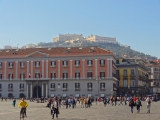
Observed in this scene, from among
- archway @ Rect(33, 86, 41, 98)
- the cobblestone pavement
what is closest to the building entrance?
archway @ Rect(33, 86, 41, 98)

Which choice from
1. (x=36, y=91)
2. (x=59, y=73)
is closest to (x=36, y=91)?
(x=36, y=91)

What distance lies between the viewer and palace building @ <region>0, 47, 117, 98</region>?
82688 millimetres

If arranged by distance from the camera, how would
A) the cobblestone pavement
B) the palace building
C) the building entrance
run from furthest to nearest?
the building entrance
the palace building
the cobblestone pavement

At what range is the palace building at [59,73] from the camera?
82.7 m

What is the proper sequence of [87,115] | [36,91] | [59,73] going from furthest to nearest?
1. [36,91]
2. [59,73]
3. [87,115]

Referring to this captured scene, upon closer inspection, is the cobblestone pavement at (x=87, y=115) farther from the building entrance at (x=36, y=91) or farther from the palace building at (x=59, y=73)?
the building entrance at (x=36, y=91)

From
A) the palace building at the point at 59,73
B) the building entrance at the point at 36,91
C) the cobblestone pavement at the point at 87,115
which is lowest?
the cobblestone pavement at the point at 87,115

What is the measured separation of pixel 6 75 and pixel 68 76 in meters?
15.4

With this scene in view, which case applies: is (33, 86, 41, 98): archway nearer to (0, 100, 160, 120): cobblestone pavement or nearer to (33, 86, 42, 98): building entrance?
(33, 86, 42, 98): building entrance

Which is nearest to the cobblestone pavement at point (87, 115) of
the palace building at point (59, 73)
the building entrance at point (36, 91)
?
the palace building at point (59, 73)

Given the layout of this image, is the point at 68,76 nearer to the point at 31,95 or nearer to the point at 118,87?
the point at 31,95

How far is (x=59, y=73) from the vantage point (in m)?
85.0

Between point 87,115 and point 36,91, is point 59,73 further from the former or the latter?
point 87,115

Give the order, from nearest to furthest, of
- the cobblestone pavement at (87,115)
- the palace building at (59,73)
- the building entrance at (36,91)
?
the cobblestone pavement at (87,115), the palace building at (59,73), the building entrance at (36,91)
